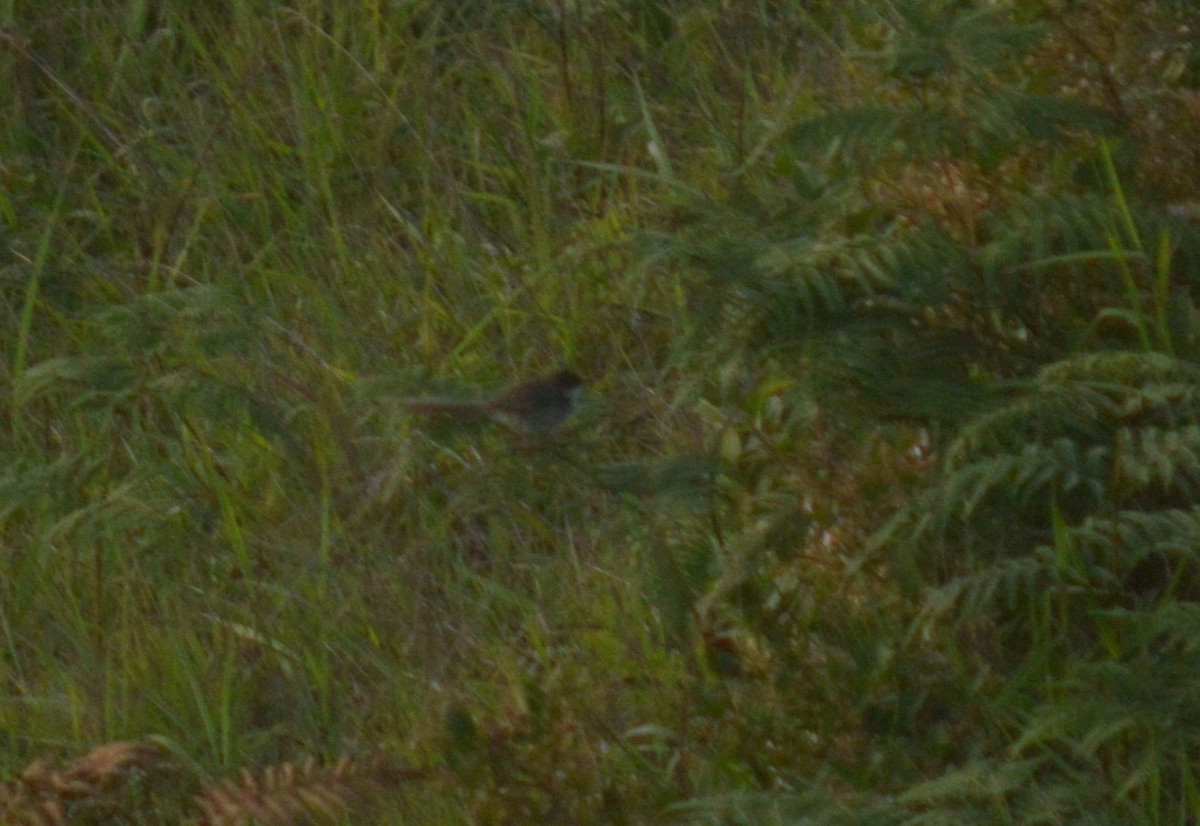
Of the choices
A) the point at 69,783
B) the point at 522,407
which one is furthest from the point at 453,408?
the point at 69,783

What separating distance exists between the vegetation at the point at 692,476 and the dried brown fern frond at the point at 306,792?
0.01m

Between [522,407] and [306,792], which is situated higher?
[522,407]

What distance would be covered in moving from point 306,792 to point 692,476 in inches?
30.9

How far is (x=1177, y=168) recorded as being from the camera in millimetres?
3877

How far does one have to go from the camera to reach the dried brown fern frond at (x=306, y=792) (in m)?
3.47

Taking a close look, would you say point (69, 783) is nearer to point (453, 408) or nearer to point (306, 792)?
point (306, 792)

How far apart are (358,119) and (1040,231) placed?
2583 millimetres

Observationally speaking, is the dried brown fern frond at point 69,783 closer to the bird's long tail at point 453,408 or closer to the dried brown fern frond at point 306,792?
the dried brown fern frond at point 306,792

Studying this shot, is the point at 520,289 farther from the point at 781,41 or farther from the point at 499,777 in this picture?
the point at 499,777

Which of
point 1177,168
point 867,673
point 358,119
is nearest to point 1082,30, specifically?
point 1177,168

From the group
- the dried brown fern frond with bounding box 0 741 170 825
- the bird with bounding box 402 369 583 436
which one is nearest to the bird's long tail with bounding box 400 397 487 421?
the bird with bounding box 402 369 583 436

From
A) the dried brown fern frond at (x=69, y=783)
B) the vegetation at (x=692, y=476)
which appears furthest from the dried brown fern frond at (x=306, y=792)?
the dried brown fern frond at (x=69, y=783)

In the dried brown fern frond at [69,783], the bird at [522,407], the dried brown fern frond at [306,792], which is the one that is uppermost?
the bird at [522,407]

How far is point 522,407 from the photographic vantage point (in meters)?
3.50
